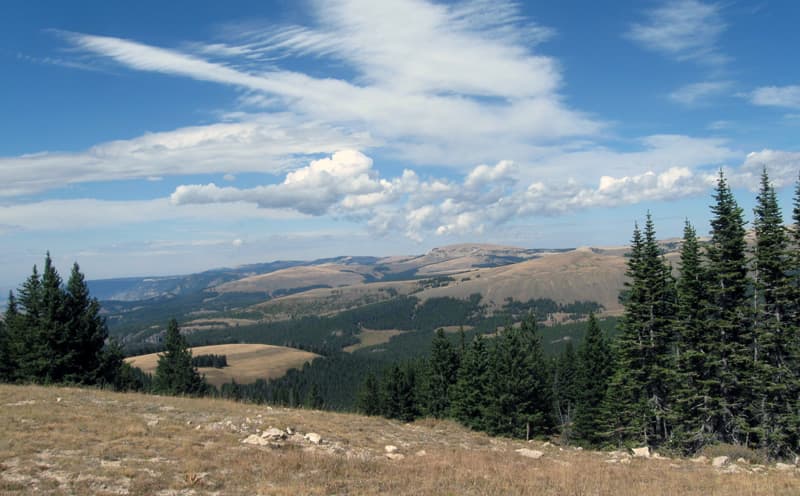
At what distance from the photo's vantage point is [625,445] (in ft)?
128

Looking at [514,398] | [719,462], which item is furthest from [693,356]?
[514,398]

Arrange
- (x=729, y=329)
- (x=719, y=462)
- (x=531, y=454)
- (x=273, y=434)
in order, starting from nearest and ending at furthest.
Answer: (x=273, y=434) < (x=719, y=462) < (x=531, y=454) < (x=729, y=329)

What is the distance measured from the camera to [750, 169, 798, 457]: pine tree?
29.5 metres

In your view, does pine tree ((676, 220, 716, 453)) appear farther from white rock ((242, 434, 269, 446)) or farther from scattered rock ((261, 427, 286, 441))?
white rock ((242, 434, 269, 446))

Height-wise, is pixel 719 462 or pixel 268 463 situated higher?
pixel 268 463

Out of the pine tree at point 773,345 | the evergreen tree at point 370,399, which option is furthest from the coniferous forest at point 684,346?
the evergreen tree at point 370,399

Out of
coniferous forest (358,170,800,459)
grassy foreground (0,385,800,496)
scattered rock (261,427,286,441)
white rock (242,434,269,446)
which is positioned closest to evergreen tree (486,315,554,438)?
coniferous forest (358,170,800,459)

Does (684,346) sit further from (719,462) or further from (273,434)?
(273,434)

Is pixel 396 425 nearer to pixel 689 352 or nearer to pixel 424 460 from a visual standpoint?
pixel 424 460

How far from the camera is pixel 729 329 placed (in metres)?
32.7

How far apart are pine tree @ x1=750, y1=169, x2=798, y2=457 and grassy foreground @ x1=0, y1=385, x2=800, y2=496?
37.4 ft

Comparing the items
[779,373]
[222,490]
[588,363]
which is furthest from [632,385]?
[222,490]

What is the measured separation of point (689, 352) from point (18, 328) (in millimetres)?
58459

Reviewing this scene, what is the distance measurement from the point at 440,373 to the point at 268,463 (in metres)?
56.8
